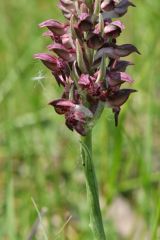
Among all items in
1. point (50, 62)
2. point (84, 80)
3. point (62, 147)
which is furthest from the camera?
point (62, 147)

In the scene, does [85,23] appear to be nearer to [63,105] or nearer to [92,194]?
[63,105]

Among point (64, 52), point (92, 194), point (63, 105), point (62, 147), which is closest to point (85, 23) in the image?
point (64, 52)

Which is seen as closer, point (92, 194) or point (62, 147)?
point (92, 194)

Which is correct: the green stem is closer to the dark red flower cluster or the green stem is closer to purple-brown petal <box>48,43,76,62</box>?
the dark red flower cluster

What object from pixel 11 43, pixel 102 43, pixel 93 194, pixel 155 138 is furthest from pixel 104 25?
pixel 11 43

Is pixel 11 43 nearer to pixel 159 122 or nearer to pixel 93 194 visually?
pixel 159 122

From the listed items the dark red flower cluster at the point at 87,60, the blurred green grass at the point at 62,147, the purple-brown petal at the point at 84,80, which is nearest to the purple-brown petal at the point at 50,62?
the dark red flower cluster at the point at 87,60

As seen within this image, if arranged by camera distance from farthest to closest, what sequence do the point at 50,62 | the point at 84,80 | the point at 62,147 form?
the point at 62,147 → the point at 50,62 → the point at 84,80

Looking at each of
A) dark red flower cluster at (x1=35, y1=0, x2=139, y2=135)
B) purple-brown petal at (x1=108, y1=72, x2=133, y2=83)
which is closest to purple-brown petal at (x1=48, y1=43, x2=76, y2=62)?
dark red flower cluster at (x1=35, y1=0, x2=139, y2=135)
